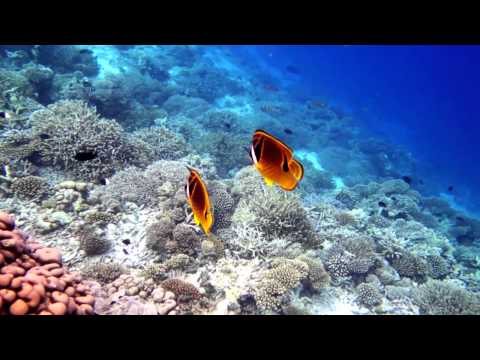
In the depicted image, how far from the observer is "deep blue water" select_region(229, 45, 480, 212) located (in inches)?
1542

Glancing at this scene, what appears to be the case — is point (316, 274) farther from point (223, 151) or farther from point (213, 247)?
point (223, 151)

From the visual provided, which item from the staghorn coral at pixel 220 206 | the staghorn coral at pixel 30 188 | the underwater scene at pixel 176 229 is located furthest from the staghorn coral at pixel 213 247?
the staghorn coral at pixel 30 188

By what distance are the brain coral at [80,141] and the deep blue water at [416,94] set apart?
2768cm

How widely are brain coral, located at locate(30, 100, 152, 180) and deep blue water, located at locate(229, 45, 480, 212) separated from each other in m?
27.7

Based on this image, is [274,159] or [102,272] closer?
[274,159]

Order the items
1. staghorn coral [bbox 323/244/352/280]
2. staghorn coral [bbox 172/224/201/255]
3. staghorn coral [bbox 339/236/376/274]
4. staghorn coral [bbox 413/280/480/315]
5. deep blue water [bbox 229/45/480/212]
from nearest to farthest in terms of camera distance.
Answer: staghorn coral [bbox 172/224/201/255] → staghorn coral [bbox 413/280/480/315] → staghorn coral [bbox 323/244/352/280] → staghorn coral [bbox 339/236/376/274] → deep blue water [bbox 229/45/480/212]

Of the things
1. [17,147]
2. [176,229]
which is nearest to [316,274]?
[176,229]

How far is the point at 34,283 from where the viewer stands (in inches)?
123

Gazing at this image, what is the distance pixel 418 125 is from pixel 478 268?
54.7m

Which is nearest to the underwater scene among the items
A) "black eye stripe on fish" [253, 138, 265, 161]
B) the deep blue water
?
"black eye stripe on fish" [253, 138, 265, 161]

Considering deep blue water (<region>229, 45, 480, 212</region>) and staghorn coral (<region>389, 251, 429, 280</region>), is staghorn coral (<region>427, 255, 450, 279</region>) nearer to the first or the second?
staghorn coral (<region>389, 251, 429, 280</region>)

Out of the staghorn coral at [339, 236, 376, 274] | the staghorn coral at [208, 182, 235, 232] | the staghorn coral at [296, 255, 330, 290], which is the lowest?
the staghorn coral at [296, 255, 330, 290]

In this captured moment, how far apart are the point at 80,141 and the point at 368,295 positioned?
730 centimetres
